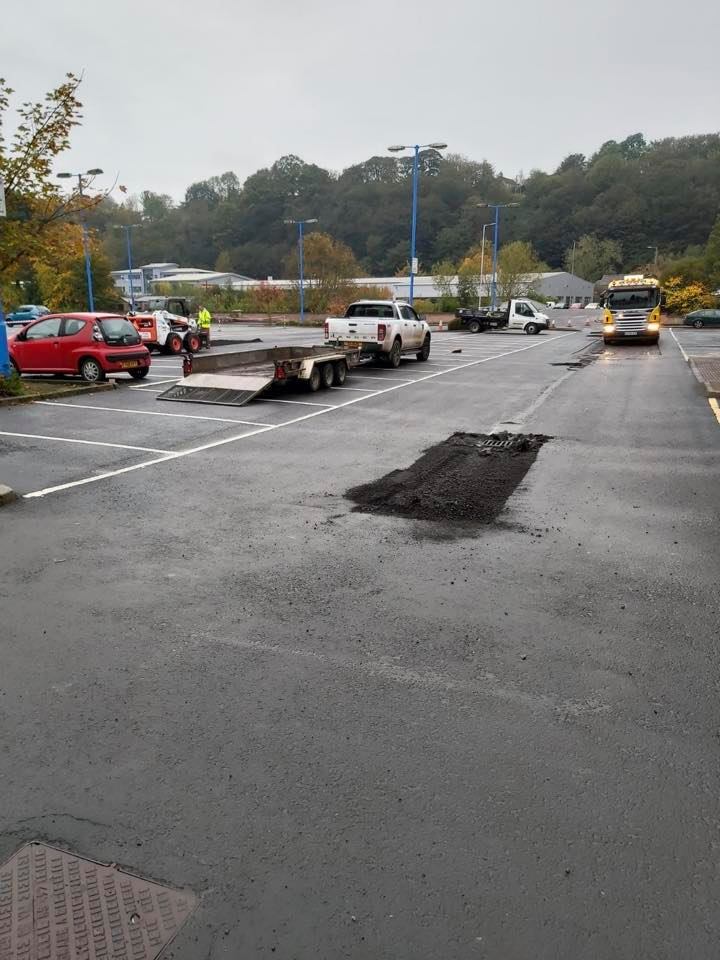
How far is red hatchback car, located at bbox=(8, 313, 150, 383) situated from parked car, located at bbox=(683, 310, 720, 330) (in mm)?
47019

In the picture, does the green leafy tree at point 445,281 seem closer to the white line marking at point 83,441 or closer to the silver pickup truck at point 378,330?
the silver pickup truck at point 378,330

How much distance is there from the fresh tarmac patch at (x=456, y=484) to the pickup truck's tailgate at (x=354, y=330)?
32.3 feet

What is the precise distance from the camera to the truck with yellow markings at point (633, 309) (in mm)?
31375

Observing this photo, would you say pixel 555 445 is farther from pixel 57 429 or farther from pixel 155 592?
pixel 57 429

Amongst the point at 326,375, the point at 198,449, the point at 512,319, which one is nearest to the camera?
the point at 198,449

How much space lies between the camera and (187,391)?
15.8 metres

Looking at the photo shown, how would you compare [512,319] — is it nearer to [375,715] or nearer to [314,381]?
[314,381]

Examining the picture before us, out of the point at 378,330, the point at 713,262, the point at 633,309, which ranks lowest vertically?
the point at 378,330

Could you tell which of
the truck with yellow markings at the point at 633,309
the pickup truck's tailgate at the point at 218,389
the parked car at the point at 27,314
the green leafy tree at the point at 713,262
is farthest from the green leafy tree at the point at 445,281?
the pickup truck's tailgate at the point at 218,389

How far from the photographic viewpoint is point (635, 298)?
3161cm

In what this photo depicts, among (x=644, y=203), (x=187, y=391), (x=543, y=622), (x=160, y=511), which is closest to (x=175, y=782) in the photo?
(x=543, y=622)

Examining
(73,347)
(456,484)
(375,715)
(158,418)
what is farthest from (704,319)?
(375,715)

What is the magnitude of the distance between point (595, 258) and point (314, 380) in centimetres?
12363

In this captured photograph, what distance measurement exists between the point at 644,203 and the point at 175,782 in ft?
466
